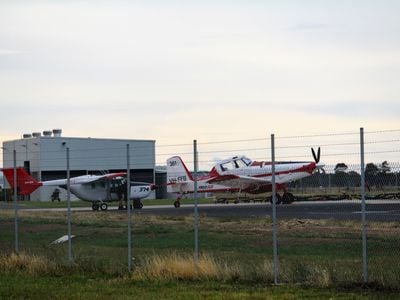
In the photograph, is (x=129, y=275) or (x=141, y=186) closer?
(x=129, y=275)

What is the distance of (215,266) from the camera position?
13.0 meters

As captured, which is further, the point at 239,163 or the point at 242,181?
the point at 239,163

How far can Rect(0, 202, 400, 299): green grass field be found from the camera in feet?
37.7

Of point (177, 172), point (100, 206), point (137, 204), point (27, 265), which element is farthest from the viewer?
point (177, 172)

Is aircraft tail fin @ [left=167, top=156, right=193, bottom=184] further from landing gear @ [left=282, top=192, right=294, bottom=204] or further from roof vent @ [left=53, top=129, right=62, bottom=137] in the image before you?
roof vent @ [left=53, top=129, right=62, bottom=137]

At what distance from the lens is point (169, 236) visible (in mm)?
25312

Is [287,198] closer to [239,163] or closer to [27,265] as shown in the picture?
[239,163]

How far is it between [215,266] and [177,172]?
41.7m

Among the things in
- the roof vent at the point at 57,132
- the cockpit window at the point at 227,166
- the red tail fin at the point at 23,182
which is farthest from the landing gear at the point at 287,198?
the roof vent at the point at 57,132

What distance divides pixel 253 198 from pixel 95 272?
45.9 meters

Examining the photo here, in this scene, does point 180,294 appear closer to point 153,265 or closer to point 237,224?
point 153,265

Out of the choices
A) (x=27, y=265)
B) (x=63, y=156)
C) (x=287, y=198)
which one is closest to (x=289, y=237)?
(x=27, y=265)

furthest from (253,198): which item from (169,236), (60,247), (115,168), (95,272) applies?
(95,272)

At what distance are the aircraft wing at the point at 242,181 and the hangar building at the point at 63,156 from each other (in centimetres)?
2333
